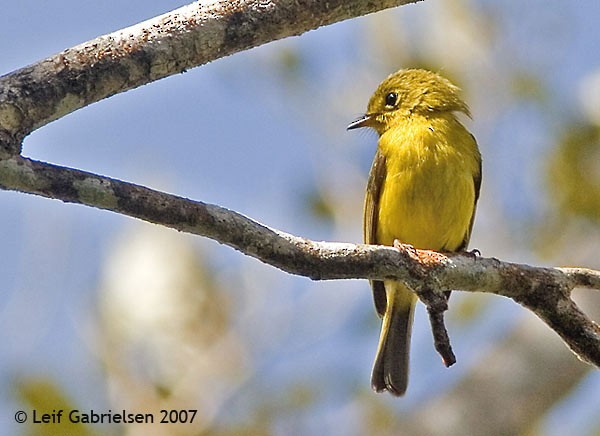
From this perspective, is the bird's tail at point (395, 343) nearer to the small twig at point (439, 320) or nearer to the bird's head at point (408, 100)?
the bird's head at point (408, 100)

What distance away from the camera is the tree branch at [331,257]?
8.84ft

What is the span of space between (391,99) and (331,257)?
2949mm

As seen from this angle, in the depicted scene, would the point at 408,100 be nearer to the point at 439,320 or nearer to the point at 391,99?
the point at 391,99

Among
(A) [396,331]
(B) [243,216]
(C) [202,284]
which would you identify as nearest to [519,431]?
(A) [396,331]

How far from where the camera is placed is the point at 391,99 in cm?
597

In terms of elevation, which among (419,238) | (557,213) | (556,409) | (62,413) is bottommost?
(62,413)

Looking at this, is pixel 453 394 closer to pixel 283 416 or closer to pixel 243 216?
pixel 283 416

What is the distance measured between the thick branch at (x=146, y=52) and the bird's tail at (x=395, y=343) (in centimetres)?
300

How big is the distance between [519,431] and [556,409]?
0.34 m

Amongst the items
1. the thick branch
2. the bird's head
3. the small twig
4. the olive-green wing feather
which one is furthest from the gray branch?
the bird's head

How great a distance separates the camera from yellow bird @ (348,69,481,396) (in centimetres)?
529

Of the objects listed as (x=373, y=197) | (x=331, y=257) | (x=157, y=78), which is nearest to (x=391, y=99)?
(x=373, y=197)

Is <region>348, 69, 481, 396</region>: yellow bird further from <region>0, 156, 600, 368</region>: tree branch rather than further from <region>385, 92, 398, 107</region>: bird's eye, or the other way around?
<region>0, 156, 600, 368</region>: tree branch

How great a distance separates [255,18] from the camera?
277 cm
